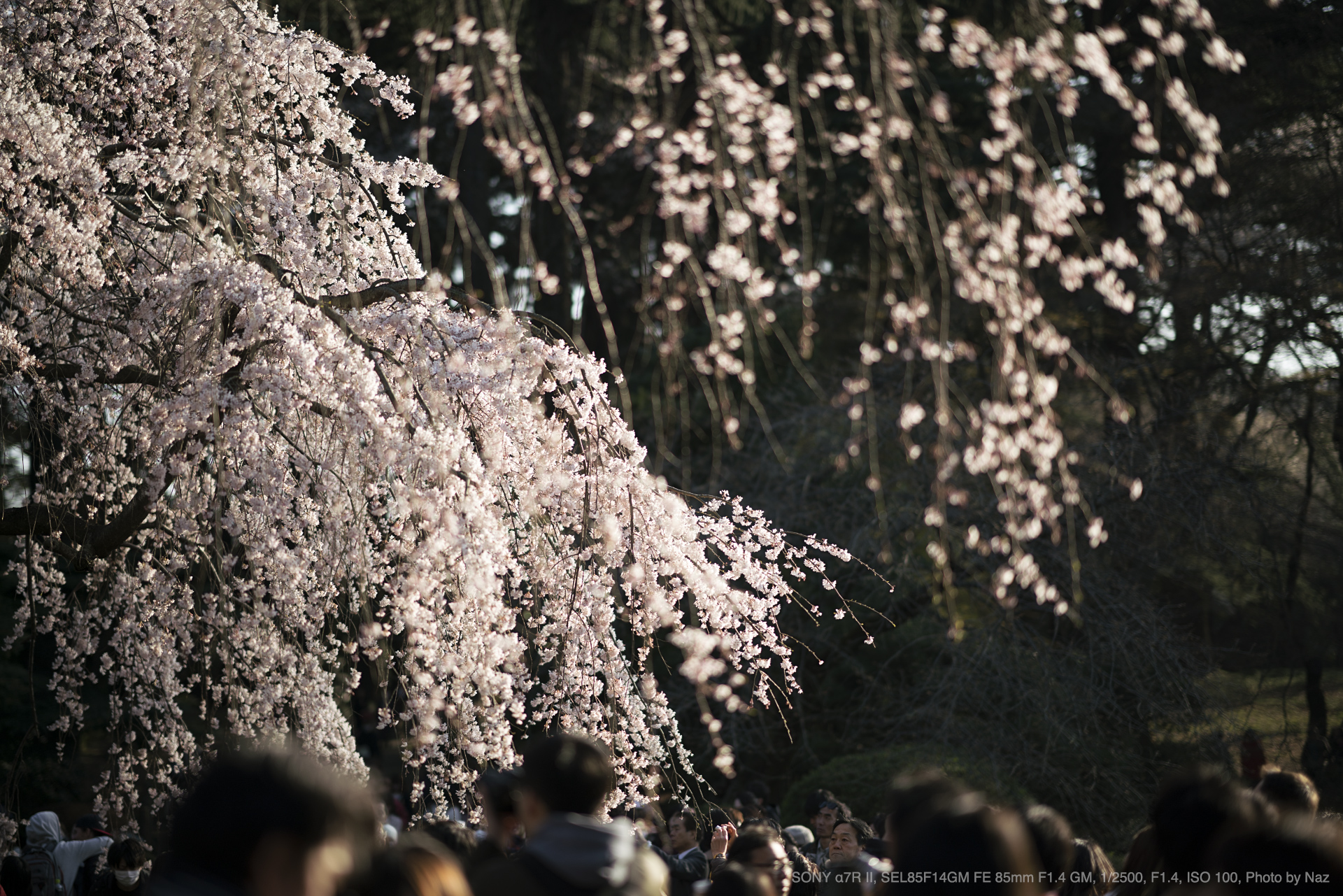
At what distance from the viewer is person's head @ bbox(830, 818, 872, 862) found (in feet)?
13.3

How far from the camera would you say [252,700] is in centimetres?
505

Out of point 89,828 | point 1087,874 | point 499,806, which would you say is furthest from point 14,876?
point 1087,874

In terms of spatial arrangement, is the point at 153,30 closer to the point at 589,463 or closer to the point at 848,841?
the point at 589,463

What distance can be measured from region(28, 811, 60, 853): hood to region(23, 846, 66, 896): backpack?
191mm

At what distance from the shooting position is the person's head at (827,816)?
176 inches

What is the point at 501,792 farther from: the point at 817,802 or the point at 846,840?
the point at 817,802

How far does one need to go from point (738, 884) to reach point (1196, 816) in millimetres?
1023

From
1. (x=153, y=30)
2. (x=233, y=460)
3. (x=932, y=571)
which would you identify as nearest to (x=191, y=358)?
(x=233, y=460)

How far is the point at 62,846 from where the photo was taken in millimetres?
5746

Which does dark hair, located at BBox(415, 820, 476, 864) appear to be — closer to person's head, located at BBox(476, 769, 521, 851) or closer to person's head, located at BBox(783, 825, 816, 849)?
person's head, located at BBox(476, 769, 521, 851)

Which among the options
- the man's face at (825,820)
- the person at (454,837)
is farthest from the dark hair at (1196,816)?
the man's face at (825,820)

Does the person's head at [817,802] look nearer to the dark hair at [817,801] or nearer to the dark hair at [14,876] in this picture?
the dark hair at [817,801]

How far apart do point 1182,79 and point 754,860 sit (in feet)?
33.8

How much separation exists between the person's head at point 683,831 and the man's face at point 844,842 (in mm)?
802
